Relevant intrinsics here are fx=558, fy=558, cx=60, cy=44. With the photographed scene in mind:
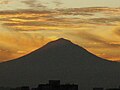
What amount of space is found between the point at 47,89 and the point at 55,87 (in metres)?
3.10

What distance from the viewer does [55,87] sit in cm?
19862

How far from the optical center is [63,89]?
197625 mm

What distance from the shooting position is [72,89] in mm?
198125

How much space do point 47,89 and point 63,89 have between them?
601 centimetres

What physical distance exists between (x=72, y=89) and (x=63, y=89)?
324 cm

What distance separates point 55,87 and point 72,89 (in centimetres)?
609

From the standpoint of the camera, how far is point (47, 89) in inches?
7854
